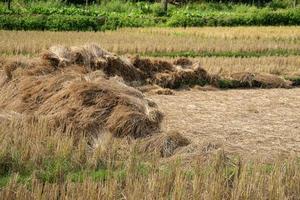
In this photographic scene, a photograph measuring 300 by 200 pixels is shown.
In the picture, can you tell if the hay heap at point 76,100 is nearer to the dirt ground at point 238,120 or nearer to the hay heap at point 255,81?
the dirt ground at point 238,120

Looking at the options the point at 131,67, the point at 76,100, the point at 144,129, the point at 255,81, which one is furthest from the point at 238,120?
the point at 255,81

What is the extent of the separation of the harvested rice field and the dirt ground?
18mm

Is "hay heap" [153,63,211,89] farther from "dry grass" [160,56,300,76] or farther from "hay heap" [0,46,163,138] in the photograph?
"hay heap" [0,46,163,138]

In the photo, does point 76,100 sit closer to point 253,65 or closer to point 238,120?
point 238,120

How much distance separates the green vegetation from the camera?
80.9 ft

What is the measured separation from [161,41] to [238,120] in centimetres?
1038

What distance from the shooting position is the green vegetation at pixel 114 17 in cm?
2467

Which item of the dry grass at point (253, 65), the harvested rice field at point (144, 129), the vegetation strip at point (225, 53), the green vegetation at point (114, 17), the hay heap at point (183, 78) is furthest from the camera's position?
the green vegetation at point (114, 17)

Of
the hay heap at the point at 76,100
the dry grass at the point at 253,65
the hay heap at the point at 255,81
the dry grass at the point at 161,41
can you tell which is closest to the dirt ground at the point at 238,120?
the hay heap at the point at 255,81

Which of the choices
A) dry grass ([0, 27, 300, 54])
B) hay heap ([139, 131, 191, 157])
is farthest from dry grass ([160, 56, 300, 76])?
hay heap ([139, 131, 191, 157])

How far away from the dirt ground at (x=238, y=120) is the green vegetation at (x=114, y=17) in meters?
13.7

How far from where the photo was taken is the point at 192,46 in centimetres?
1892

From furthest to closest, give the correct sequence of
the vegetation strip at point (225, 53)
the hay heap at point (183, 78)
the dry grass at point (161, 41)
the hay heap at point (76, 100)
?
the vegetation strip at point (225, 53) < the dry grass at point (161, 41) < the hay heap at point (183, 78) < the hay heap at point (76, 100)

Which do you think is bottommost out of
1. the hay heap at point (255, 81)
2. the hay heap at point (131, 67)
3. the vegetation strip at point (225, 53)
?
the vegetation strip at point (225, 53)
